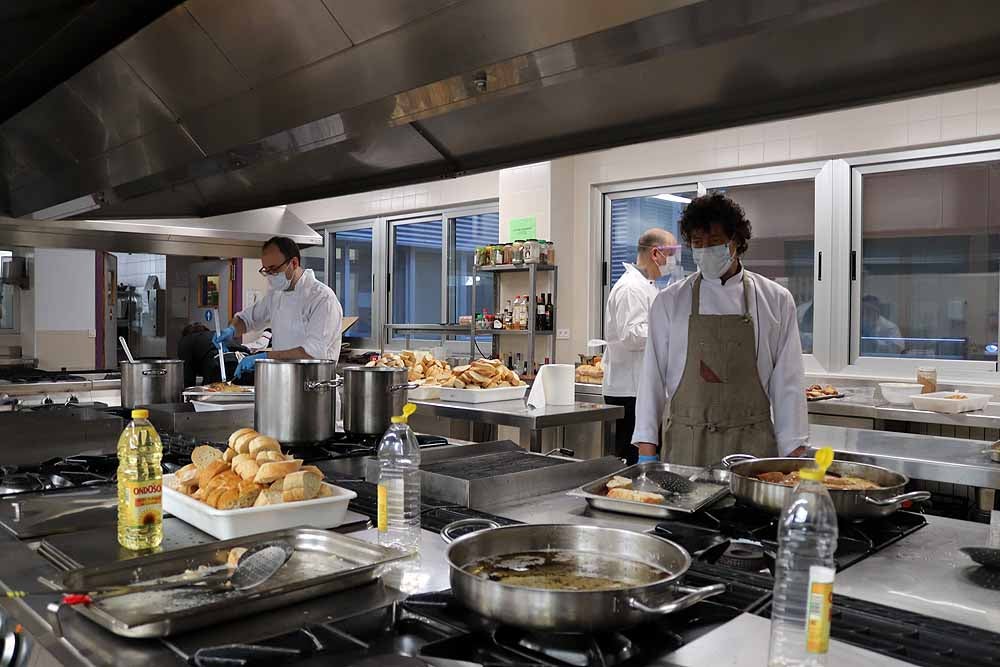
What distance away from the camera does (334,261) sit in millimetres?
9461

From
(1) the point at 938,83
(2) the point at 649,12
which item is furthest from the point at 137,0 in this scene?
(1) the point at 938,83

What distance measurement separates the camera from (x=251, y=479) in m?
1.65

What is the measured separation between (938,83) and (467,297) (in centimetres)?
654

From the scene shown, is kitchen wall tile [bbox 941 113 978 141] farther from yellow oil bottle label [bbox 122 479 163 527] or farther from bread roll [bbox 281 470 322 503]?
yellow oil bottle label [bbox 122 479 163 527]

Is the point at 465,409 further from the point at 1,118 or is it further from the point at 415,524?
the point at 1,118

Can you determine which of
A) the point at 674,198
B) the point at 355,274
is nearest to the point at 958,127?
the point at 674,198

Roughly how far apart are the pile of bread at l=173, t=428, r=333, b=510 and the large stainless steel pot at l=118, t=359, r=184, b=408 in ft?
6.02

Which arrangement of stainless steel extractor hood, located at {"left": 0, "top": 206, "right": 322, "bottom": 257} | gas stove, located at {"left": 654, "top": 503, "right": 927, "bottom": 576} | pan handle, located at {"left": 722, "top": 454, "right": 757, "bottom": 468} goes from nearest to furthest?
gas stove, located at {"left": 654, "top": 503, "right": 927, "bottom": 576}, pan handle, located at {"left": 722, "top": 454, "right": 757, "bottom": 468}, stainless steel extractor hood, located at {"left": 0, "top": 206, "right": 322, "bottom": 257}

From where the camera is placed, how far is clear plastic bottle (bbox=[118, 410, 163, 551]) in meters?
1.45

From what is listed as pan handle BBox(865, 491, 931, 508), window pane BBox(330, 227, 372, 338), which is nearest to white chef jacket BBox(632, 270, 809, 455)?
pan handle BBox(865, 491, 931, 508)

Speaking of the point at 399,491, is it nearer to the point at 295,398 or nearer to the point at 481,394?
the point at 295,398

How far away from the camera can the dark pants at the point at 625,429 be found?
4.75 metres

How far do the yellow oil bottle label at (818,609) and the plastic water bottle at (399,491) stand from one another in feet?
2.60

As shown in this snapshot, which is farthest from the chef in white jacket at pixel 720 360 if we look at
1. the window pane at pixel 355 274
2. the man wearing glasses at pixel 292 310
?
the window pane at pixel 355 274
